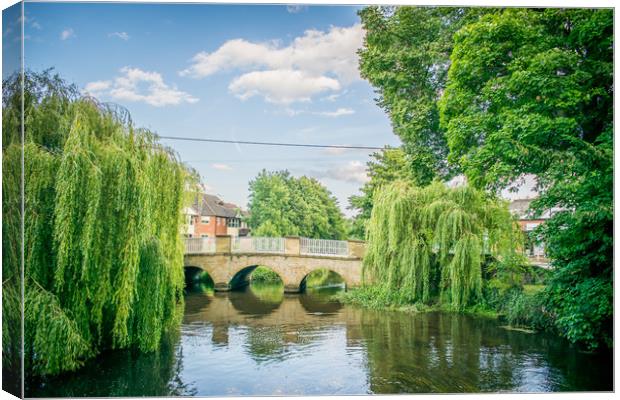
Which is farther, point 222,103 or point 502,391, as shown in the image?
point 222,103

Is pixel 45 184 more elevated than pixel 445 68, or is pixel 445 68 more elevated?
pixel 445 68

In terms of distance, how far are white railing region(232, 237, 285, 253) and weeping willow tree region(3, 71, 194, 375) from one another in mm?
6303

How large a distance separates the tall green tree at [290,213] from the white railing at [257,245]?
90 centimetres

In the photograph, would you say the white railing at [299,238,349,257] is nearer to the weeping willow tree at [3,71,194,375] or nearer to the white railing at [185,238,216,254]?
the white railing at [185,238,216,254]

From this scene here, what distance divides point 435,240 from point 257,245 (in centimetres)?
498

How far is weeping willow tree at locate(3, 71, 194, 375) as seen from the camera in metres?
4.64

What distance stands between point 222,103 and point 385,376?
413cm

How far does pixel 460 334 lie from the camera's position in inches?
297

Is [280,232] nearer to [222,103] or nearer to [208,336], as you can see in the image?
[208,336]

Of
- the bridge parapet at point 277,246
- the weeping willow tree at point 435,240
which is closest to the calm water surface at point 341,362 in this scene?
the weeping willow tree at point 435,240

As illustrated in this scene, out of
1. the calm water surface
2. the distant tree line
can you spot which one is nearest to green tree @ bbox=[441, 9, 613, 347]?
the distant tree line

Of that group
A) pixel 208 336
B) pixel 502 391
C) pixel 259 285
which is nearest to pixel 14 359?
pixel 208 336

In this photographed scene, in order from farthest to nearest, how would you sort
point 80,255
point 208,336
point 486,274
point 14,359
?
point 486,274, point 208,336, point 80,255, point 14,359

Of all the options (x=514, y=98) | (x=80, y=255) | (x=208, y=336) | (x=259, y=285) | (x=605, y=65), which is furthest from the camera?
(x=259, y=285)
